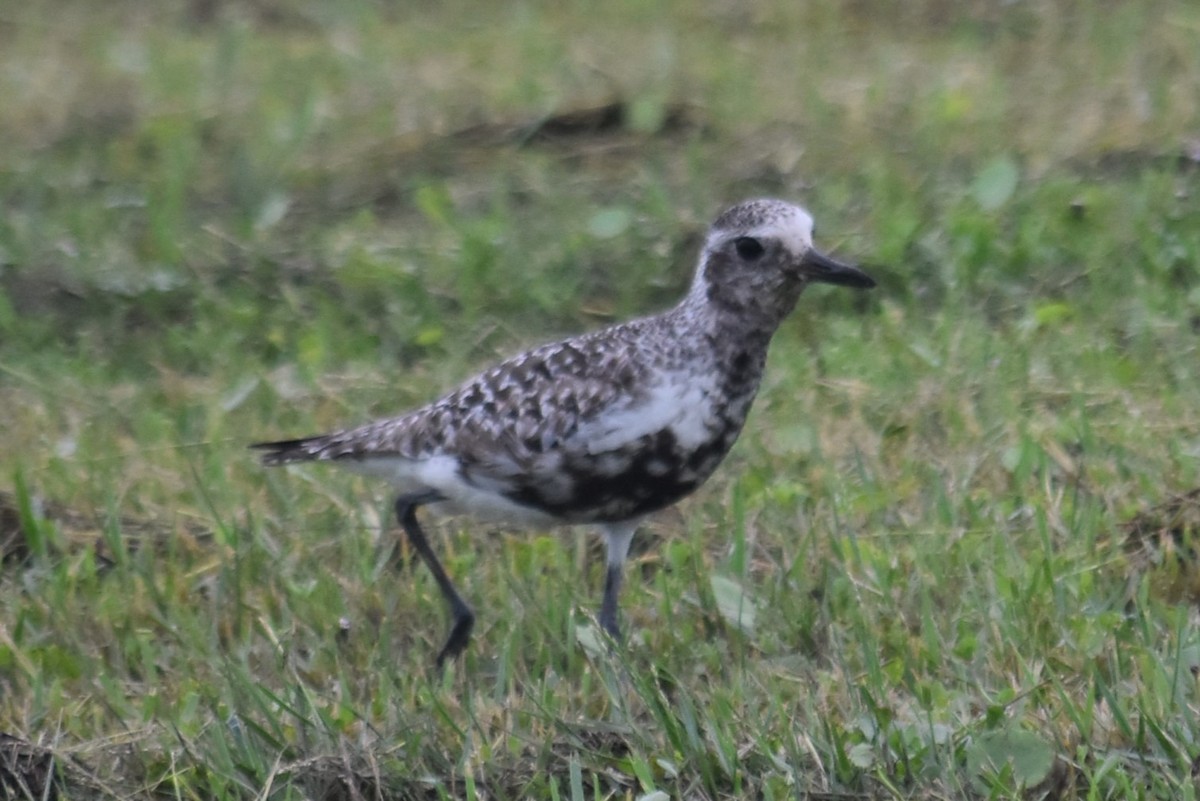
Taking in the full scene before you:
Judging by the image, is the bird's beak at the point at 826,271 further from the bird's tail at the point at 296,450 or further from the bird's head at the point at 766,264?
the bird's tail at the point at 296,450

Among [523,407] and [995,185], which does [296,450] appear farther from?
[995,185]

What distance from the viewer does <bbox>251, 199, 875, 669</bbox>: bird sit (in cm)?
431

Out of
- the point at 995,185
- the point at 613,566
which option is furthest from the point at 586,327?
the point at 613,566

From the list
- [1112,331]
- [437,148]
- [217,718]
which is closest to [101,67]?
[437,148]

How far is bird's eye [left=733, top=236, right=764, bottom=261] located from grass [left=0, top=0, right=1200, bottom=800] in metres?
0.75

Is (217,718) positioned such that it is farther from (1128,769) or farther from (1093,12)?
(1093,12)

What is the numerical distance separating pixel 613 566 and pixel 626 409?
1.44 ft

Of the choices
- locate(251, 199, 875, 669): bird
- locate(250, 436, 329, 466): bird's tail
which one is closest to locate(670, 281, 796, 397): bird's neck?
locate(251, 199, 875, 669): bird

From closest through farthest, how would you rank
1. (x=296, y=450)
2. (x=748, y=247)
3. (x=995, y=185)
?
(x=748, y=247), (x=296, y=450), (x=995, y=185)

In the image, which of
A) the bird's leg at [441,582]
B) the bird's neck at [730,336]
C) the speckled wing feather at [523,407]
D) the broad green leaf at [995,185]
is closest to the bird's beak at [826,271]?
the bird's neck at [730,336]

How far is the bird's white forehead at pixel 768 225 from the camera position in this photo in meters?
4.38

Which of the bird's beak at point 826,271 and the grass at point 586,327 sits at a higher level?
the bird's beak at point 826,271

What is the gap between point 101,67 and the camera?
8773 millimetres

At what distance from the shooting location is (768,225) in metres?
4.38
